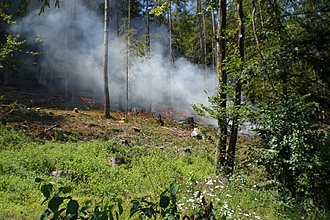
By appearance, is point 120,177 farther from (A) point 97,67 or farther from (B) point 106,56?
(A) point 97,67

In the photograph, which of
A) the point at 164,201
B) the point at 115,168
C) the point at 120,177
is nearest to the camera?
the point at 164,201

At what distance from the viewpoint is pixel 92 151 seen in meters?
10.4

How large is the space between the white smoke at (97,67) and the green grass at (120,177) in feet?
54.1

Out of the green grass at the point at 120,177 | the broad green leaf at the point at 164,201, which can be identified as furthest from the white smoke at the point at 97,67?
the broad green leaf at the point at 164,201

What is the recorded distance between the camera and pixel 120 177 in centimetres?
826

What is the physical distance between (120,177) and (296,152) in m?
4.76

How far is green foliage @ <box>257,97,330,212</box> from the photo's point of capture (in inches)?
199

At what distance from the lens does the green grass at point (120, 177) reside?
532 centimetres

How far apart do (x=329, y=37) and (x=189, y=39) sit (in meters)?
26.9

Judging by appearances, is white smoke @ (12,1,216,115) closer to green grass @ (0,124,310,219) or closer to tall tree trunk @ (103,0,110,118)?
tall tree trunk @ (103,0,110,118)

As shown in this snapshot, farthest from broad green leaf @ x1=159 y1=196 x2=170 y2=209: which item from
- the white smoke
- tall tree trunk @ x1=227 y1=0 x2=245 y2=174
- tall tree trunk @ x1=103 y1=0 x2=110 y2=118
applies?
the white smoke

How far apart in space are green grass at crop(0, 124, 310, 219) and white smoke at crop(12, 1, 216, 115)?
16503 millimetres

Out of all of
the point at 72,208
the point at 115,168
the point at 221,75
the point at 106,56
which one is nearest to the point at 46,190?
the point at 72,208

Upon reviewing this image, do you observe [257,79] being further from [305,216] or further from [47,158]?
[47,158]
